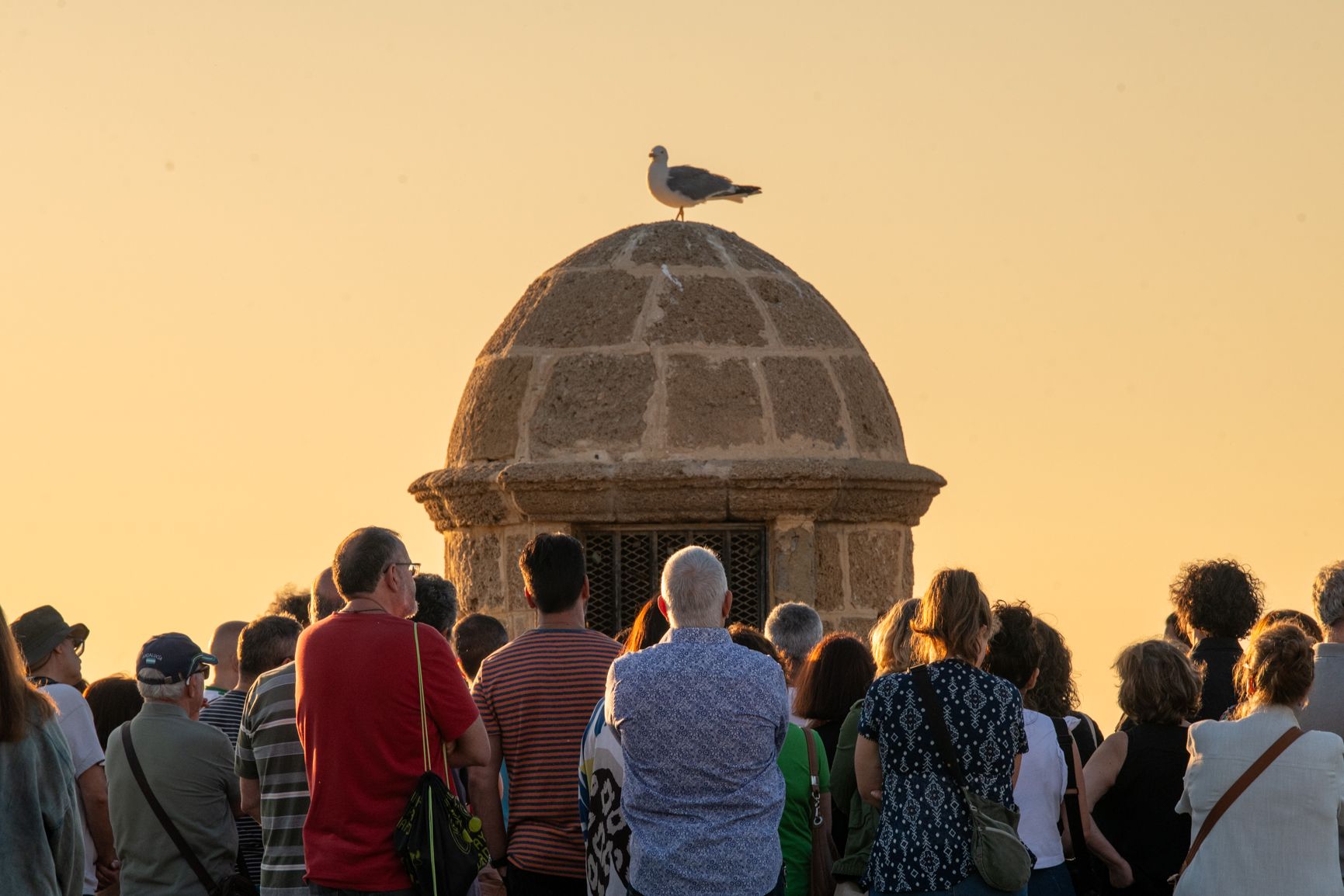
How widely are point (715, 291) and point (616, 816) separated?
4399mm

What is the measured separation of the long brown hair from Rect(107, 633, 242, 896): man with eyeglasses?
1.44m

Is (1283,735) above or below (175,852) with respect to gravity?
above

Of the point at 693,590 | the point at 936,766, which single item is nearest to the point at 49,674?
the point at 693,590

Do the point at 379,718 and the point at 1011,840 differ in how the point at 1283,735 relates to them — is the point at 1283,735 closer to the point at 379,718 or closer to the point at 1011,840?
the point at 1011,840

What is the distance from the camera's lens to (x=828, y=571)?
335 inches

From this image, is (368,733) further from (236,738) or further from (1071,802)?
(1071,802)

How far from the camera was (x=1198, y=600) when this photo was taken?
18.7 feet

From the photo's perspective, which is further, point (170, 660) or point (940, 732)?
point (170, 660)

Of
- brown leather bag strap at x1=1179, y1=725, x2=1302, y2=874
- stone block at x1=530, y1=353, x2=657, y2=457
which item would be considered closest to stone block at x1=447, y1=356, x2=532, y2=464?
stone block at x1=530, y1=353, x2=657, y2=457

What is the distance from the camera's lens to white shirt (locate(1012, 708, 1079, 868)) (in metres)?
4.87

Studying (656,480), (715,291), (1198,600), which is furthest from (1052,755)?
(715,291)

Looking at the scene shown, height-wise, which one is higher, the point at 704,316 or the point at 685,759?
the point at 704,316

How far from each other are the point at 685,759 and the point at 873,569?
4.43 m

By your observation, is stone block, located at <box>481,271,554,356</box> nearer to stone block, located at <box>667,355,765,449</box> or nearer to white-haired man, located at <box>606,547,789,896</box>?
stone block, located at <box>667,355,765,449</box>
